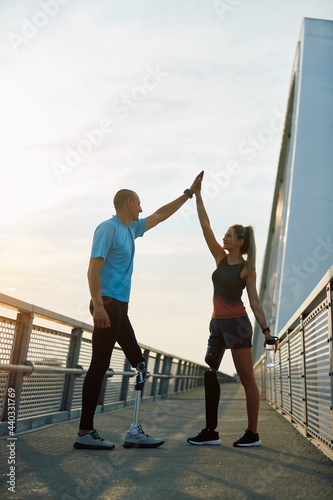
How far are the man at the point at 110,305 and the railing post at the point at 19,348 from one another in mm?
747

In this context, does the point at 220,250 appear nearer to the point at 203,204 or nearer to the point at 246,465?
the point at 203,204

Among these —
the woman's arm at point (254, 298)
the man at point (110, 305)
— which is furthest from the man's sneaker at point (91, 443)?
the woman's arm at point (254, 298)

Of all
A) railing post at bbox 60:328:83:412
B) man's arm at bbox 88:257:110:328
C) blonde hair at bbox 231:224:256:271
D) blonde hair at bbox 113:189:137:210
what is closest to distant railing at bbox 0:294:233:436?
railing post at bbox 60:328:83:412

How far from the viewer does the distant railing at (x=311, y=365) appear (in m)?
3.38

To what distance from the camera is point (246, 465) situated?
299cm

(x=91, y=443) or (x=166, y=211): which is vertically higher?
(x=166, y=211)

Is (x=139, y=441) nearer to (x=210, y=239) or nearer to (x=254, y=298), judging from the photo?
(x=254, y=298)

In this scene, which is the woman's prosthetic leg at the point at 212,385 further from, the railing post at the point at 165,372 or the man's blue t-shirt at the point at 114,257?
the railing post at the point at 165,372

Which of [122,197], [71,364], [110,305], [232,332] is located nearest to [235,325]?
[232,332]

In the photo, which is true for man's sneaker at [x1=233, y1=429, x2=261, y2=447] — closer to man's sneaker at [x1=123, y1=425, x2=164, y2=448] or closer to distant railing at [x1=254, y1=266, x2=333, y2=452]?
distant railing at [x1=254, y1=266, x2=333, y2=452]

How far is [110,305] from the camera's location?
3668 mm

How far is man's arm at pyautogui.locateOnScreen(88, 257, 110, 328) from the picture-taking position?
355 centimetres

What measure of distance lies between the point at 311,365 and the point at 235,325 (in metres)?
1.23

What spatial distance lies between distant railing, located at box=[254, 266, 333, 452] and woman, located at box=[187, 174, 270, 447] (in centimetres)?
44
